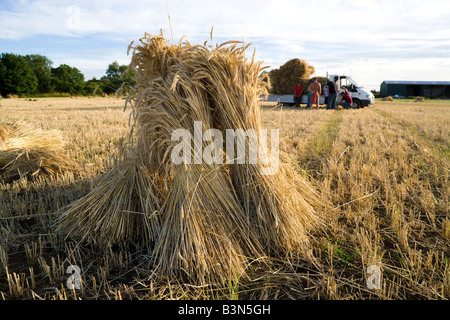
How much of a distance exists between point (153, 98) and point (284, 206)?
124cm

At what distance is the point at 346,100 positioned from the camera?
1580cm

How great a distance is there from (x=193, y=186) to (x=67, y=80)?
184ft

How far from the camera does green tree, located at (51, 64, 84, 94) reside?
4793cm

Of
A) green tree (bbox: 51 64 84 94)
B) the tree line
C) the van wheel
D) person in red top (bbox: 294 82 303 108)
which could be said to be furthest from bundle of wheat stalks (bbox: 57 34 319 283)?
green tree (bbox: 51 64 84 94)

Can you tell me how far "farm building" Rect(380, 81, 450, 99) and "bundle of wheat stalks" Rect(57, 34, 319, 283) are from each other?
5742 centimetres

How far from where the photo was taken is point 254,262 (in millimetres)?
1971

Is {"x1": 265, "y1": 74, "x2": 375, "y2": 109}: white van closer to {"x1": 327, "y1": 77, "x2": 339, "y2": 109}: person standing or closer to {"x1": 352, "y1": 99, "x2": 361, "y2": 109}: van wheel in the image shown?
{"x1": 352, "y1": 99, "x2": 361, "y2": 109}: van wheel

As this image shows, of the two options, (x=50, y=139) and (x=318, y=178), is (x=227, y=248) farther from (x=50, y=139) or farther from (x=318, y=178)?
(x=50, y=139)

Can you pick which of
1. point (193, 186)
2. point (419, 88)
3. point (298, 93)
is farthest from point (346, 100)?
point (419, 88)

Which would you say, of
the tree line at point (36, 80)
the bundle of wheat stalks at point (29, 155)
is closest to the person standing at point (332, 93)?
the bundle of wheat stalks at point (29, 155)

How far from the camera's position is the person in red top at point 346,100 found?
1565 cm

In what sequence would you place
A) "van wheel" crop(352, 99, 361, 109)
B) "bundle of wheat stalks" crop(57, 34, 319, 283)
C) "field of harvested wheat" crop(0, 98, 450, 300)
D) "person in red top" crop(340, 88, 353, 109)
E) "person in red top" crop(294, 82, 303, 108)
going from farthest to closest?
"van wheel" crop(352, 99, 361, 109) → "person in red top" crop(340, 88, 353, 109) → "person in red top" crop(294, 82, 303, 108) → "bundle of wheat stalks" crop(57, 34, 319, 283) → "field of harvested wheat" crop(0, 98, 450, 300)

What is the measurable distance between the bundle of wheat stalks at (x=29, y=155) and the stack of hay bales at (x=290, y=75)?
1450 centimetres

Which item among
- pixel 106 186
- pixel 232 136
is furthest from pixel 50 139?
pixel 232 136
